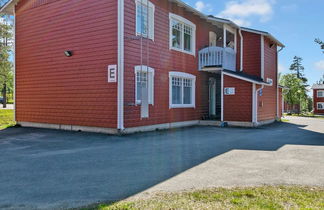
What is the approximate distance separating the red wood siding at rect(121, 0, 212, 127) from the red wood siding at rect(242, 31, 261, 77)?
88.1 inches

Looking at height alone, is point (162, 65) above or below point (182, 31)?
below

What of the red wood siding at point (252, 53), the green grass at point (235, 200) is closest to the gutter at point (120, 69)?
the green grass at point (235, 200)

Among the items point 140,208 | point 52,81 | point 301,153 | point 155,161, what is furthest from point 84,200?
point 52,81

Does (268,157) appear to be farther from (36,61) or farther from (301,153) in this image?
(36,61)

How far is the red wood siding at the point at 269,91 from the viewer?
14.6 meters

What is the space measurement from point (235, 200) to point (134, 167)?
246 centimetres

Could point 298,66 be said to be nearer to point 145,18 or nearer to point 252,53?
point 252,53

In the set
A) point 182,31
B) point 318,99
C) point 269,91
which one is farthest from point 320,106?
point 182,31

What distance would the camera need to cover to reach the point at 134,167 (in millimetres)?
5473

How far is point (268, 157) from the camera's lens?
21.1ft

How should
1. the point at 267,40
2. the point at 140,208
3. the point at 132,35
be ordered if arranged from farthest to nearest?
the point at 267,40
the point at 132,35
the point at 140,208

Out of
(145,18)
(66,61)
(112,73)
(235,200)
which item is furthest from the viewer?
(66,61)

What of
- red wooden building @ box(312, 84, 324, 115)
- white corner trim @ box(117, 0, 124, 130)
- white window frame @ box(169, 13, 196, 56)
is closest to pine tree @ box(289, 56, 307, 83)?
red wooden building @ box(312, 84, 324, 115)

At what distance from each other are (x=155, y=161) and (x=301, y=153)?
3.85 metres
